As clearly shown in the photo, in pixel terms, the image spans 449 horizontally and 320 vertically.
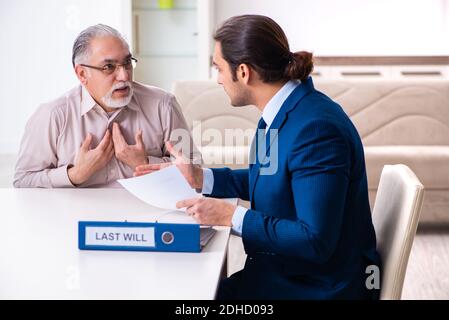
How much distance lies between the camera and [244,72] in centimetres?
156

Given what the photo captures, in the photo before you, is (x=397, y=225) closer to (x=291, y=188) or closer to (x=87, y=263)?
(x=291, y=188)

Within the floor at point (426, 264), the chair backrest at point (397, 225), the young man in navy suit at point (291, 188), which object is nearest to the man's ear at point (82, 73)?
the young man in navy suit at point (291, 188)

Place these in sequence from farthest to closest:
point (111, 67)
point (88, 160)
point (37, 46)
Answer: point (37, 46)
point (111, 67)
point (88, 160)

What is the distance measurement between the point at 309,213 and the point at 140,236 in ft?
1.04

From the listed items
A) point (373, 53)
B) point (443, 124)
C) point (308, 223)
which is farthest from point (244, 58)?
point (373, 53)

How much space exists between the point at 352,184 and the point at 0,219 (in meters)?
0.80

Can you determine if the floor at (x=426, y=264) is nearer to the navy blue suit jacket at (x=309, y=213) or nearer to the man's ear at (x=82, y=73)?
the man's ear at (x=82, y=73)

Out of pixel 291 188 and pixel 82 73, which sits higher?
pixel 82 73

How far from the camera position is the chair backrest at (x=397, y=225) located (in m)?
1.39

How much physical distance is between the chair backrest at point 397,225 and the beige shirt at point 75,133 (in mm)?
786

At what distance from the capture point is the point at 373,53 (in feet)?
20.7

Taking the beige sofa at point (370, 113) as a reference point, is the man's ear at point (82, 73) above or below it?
above

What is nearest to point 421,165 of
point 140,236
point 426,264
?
point 426,264
